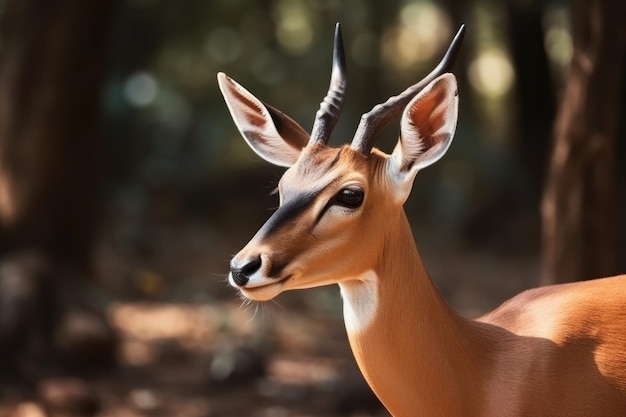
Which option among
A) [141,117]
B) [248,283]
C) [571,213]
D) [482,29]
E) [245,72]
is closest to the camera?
[248,283]

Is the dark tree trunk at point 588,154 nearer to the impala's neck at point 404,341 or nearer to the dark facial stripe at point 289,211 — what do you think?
the impala's neck at point 404,341

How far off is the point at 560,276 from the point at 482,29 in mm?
17530

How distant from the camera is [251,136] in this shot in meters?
4.11

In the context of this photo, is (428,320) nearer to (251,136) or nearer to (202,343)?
(251,136)

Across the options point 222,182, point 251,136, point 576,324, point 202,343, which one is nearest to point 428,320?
point 576,324

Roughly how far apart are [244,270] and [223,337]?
6309 mm

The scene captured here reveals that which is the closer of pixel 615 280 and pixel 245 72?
pixel 615 280

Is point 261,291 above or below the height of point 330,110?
below

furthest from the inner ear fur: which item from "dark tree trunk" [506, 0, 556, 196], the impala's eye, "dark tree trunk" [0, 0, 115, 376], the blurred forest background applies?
"dark tree trunk" [506, 0, 556, 196]

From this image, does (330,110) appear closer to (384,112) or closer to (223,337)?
(384,112)

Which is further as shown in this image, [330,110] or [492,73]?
[492,73]

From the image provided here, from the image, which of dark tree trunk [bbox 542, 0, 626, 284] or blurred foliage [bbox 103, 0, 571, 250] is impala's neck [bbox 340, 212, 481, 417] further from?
blurred foliage [bbox 103, 0, 571, 250]

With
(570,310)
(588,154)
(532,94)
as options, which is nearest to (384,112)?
(570,310)

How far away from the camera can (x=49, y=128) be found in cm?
897
